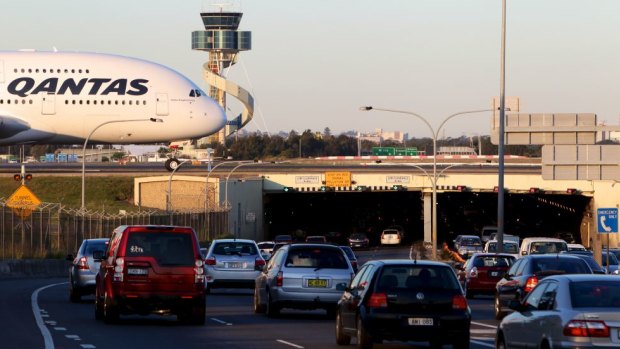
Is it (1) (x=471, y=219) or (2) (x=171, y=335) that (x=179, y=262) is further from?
(1) (x=471, y=219)

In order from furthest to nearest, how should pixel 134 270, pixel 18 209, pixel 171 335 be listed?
1. pixel 18 209
2. pixel 134 270
3. pixel 171 335

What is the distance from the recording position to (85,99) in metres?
66.4

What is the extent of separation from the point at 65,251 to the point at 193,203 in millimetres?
34317

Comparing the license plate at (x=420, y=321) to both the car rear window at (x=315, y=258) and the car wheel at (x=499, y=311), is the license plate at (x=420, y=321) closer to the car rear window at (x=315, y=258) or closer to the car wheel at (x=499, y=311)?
the car rear window at (x=315, y=258)

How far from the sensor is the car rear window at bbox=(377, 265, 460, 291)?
1945 cm

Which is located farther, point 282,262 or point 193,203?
point 193,203

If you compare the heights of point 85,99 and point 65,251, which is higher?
point 85,99

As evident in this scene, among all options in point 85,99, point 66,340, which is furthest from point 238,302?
point 85,99

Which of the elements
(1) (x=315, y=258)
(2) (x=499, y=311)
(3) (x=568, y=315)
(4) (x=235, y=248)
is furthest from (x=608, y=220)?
(3) (x=568, y=315)

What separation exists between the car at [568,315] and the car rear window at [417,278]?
273 cm

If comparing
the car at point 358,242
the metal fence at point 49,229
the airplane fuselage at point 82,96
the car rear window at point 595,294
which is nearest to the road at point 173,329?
the car rear window at point 595,294

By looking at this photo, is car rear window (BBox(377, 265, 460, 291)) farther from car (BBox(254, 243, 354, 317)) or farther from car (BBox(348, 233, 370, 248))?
car (BBox(348, 233, 370, 248))

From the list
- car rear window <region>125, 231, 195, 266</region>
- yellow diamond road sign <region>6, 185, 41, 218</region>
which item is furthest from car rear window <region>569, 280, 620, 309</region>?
yellow diamond road sign <region>6, 185, 41, 218</region>

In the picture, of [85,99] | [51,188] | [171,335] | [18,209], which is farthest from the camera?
[51,188]
